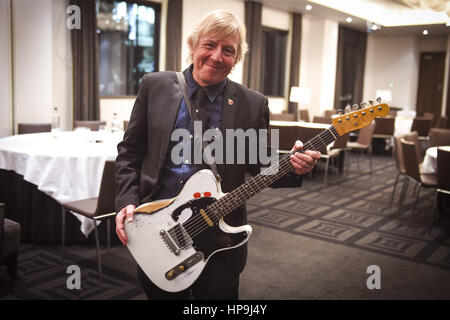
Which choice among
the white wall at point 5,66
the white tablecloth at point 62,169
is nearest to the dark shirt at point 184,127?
the white tablecloth at point 62,169

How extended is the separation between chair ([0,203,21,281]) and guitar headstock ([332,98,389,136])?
7.22 feet

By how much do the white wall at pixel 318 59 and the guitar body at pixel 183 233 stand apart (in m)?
9.86

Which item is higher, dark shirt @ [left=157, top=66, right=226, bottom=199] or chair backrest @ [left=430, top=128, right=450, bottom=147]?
dark shirt @ [left=157, top=66, right=226, bottom=199]

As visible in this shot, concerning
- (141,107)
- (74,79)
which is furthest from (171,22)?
(141,107)

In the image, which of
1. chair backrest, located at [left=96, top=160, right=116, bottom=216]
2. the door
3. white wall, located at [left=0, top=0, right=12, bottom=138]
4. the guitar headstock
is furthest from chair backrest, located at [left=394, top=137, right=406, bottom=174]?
the door

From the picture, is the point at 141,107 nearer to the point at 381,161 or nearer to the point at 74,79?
the point at 74,79

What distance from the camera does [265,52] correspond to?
34.9ft

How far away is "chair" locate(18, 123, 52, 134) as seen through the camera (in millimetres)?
5309

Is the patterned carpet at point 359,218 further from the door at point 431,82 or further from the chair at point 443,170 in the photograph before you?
the door at point 431,82

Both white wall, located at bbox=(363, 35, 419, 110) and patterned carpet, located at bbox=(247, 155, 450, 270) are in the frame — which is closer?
patterned carpet, located at bbox=(247, 155, 450, 270)

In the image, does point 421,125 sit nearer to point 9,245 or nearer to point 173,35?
point 173,35

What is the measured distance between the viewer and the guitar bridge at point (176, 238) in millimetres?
1522

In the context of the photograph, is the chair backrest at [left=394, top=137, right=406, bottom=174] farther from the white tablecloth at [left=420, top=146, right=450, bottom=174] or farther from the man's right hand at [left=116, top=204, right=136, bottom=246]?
the man's right hand at [left=116, top=204, right=136, bottom=246]

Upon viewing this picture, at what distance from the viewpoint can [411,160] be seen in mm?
4434
